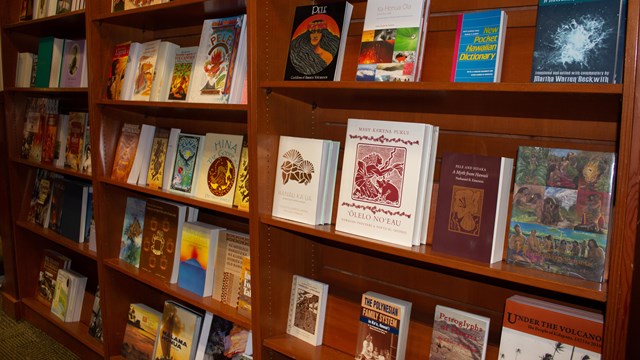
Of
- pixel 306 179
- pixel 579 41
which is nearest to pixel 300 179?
pixel 306 179

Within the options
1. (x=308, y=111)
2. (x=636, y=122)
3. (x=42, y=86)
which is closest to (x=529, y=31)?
(x=636, y=122)

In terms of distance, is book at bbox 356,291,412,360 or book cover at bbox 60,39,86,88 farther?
book cover at bbox 60,39,86,88

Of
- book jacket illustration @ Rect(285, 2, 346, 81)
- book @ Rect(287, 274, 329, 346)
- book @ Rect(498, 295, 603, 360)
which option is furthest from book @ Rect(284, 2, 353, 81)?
book @ Rect(498, 295, 603, 360)

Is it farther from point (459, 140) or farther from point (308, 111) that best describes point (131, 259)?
point (459, 140)

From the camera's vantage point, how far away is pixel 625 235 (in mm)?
998

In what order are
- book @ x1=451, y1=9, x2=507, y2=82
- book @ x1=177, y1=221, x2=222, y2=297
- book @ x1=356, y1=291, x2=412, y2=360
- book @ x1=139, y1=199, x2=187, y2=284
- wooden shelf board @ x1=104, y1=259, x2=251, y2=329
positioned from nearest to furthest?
1. book @ x1=451, y1=9, x2=507, y2=82
2. book @ x1=356, y1=291, x2=412, y2=360
3. wooden shelf board @ x1=104, y1=259, x2=251, y2=329
4. book @ x1=177, y1=221, x2=222, y2=297
5. book @ x1=139, y1=199, x2=187, y2=284

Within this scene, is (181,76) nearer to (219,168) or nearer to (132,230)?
(219,168)

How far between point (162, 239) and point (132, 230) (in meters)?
0.27

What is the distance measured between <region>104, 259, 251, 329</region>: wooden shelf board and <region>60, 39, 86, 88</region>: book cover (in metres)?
Result: 0.94

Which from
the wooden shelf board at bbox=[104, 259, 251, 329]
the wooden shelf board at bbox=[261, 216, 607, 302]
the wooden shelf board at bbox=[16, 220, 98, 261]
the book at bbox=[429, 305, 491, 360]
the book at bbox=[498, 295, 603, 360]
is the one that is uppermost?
the wooden shelf board at bbox=[261, 216, 607, 302]

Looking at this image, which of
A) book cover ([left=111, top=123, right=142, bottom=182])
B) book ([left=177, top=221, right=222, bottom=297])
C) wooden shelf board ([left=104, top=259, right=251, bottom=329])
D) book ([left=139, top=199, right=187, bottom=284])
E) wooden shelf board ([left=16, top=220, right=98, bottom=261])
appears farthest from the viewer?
wooden shelf board ([left=16, top=220, right=98, bottom=261])

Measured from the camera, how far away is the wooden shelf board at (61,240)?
2.44 m

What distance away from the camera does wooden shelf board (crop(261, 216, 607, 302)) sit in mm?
1076

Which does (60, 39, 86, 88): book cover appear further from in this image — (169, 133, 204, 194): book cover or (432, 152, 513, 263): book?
(432, 152, 513, 263): book
